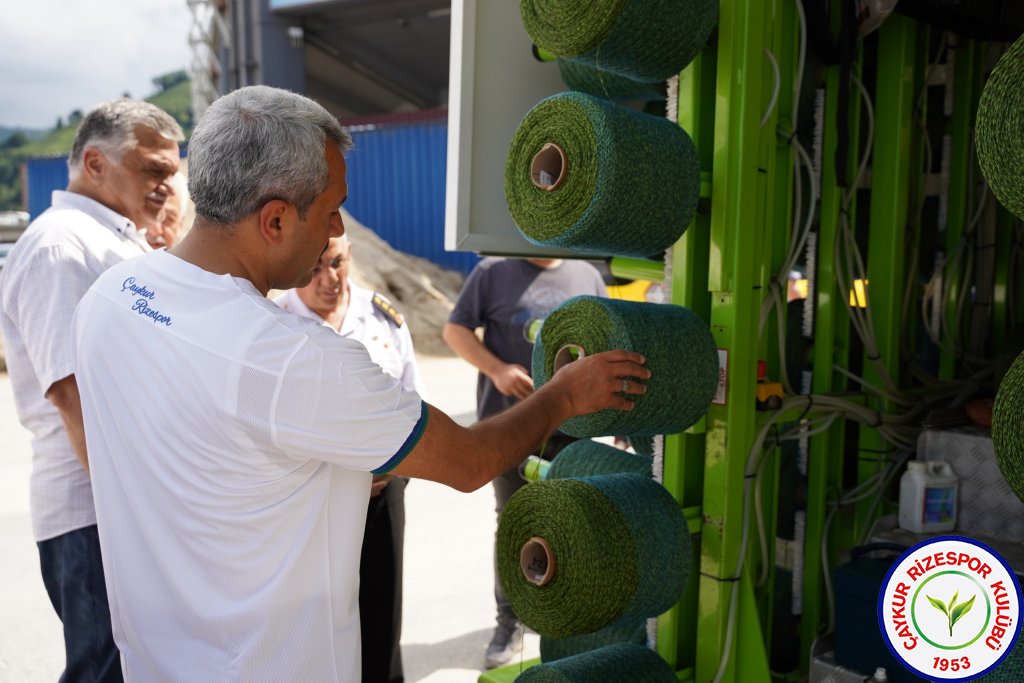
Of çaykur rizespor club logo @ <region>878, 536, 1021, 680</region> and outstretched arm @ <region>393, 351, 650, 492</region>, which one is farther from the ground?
outstretched arm @ <region>393, 351, 650, 492</region>

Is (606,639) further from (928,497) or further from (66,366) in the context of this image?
(66,366)

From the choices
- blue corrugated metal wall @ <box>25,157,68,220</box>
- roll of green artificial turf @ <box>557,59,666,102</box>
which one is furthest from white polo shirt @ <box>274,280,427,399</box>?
blue corrugated metal wall @ <box>25,157,68,220</box>

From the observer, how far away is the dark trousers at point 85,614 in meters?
2.29

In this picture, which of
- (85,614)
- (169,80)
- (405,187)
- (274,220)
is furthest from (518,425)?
(169,80)

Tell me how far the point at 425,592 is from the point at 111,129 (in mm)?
2842

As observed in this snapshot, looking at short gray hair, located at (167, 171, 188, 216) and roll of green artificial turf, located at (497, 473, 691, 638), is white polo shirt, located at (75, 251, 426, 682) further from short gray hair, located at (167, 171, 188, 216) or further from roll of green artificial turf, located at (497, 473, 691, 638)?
short gray hair, located at (167, 171, 188, 216)

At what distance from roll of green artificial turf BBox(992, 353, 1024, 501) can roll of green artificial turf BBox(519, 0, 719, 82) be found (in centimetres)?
101

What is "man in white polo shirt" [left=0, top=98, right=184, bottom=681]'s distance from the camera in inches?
87.3

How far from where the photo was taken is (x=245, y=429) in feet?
5.18

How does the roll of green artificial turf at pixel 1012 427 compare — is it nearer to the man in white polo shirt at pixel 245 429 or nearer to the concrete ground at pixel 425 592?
the man in white polo shirt at pixel 245 429

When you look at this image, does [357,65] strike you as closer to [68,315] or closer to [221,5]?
[221,5]

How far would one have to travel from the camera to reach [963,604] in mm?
1710

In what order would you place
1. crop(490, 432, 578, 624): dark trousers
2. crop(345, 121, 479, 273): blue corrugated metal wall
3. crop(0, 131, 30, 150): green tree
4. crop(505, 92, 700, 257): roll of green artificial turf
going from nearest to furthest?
crop(505, 92, 700, 257): roll of green artificial turf < crop(490, 432, 578, 624): dark trousers < crop(345, 121, 479, 273): blue corrugated metal wall < crop(0, 131, 30, 150): green tree

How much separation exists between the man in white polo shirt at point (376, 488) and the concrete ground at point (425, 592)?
0.55m
